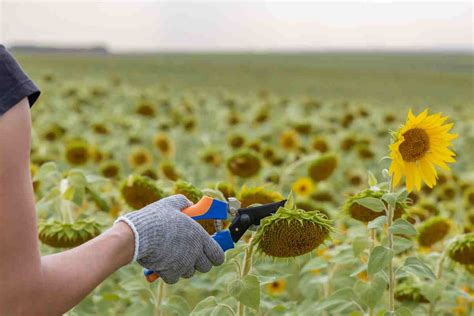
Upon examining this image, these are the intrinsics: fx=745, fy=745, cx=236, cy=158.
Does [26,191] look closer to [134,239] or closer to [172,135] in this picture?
[134,239]

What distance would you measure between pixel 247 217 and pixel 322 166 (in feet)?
6.22

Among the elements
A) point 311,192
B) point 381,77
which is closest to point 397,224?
point 311,192

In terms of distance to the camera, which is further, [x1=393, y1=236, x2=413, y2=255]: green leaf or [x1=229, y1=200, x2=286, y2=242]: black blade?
[x1=393, y1=236, x2=413, y2=255]: green leaf

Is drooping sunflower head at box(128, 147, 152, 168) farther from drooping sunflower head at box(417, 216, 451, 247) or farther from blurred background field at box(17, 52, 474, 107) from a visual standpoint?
blurred background field at box(17, 52, 474, 107)

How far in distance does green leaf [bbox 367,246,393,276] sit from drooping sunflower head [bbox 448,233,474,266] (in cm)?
39

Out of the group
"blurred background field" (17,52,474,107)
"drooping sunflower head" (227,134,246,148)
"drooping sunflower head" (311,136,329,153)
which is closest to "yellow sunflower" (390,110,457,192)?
"drooping sunflower head" (311,136,329,153)

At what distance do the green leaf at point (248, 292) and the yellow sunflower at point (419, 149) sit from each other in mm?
402

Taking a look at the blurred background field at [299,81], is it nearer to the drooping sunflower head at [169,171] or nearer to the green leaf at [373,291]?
the drooping sunflower head at [169,171]

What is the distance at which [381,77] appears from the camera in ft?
93.8

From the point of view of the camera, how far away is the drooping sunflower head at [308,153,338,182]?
350 centimetres

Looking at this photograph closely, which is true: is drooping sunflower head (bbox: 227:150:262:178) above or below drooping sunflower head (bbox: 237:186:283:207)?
below

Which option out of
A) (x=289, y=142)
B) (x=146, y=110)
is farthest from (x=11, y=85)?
(x=146, y=110)

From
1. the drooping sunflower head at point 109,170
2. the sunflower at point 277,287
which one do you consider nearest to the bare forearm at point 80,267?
the sunflower at point 277,287

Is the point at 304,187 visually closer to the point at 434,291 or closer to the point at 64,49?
the point at 434,291
